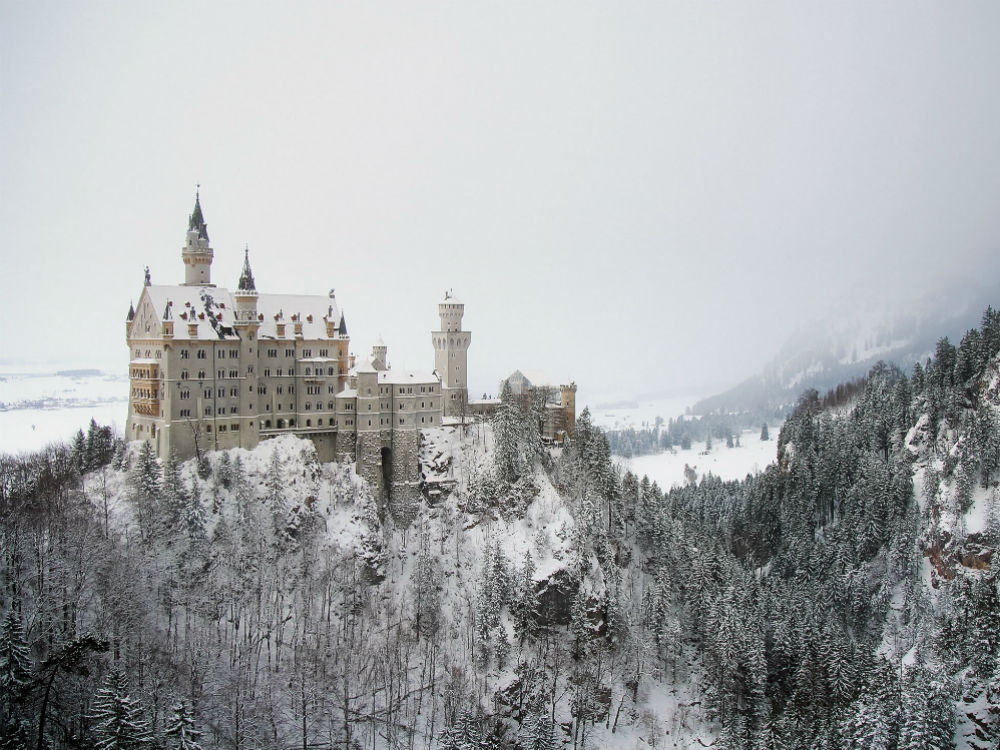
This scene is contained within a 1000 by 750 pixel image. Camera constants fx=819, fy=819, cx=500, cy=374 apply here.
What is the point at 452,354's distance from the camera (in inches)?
4053

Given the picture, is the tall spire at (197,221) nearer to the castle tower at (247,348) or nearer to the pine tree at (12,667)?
the castle tower at (247,348)

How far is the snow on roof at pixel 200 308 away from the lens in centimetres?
8575

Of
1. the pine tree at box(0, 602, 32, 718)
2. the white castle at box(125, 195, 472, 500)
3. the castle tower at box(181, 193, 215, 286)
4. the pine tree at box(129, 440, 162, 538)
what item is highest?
the castle tower at box(181, 193, 215, 286)

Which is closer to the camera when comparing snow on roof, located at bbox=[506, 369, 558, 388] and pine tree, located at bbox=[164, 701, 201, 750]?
pine tree, located at bbox=[164, 701, 201, 750]

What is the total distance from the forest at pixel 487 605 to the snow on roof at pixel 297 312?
12.9m

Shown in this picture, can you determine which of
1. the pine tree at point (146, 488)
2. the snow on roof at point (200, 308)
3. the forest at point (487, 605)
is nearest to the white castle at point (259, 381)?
the snow on roof at point (200, 308)

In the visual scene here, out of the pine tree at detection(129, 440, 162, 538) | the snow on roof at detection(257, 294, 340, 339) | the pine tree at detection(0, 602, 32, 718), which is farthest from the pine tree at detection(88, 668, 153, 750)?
the snow on roof at detection(257, 294, 340, 339)

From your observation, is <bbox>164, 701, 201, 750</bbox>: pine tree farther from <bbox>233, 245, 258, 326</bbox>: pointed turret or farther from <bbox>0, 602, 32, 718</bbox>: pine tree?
<bbox>233, 245, 258, 326</bbox>: pointed turret

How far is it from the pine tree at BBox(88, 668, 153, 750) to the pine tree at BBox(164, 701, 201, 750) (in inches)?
69.7

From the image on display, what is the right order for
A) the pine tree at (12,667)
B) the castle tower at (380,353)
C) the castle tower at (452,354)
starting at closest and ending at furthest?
the pine tree at (12,667), the castle tower at (380,353), the castle tower at (452,354)

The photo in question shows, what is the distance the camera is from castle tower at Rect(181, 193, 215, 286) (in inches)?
3607

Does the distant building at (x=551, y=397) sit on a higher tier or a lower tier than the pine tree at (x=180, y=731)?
higher

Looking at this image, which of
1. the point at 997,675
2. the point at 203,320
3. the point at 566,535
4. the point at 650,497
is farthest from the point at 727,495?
the point at 203,320

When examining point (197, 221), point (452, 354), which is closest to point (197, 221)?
point (197, 221)
